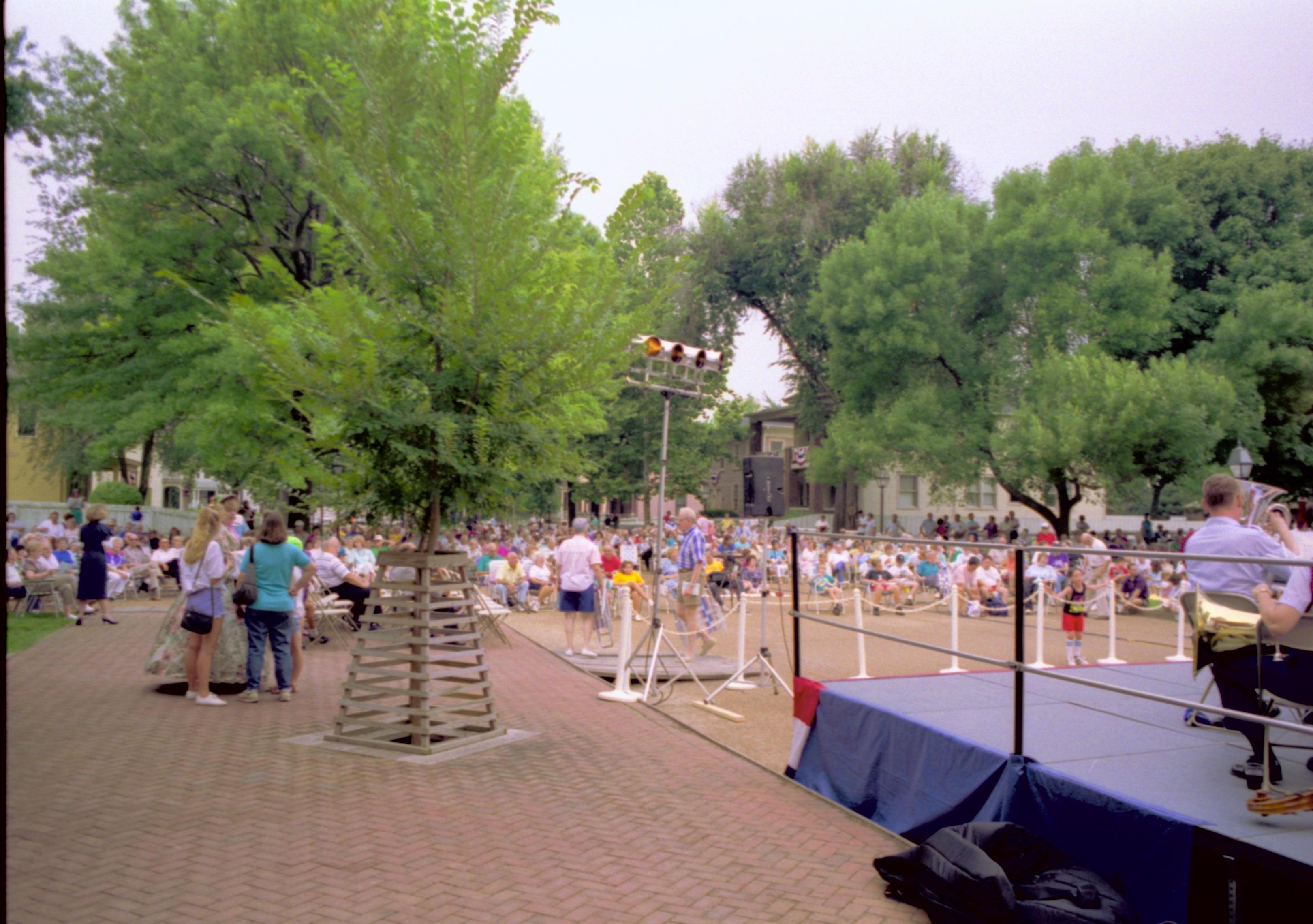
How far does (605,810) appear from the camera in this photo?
6.00 meters

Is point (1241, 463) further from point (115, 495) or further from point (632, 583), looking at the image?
point (115, 495)

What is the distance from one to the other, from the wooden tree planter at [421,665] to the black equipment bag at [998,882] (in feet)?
13.2

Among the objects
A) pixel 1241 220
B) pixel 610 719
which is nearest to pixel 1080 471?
pixel 1241 220

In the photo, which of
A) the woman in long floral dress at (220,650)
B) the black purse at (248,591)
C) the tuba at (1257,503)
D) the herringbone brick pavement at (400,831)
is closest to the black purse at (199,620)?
the black purse at (248,591)

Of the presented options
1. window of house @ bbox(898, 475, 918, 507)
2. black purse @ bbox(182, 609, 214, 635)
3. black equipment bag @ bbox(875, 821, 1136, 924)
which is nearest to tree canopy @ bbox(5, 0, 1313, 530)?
black purse @ bbox(182, 609, 214, 635)

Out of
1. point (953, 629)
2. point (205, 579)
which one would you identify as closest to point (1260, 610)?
point (953, 629)

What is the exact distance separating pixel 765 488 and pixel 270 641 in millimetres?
6223

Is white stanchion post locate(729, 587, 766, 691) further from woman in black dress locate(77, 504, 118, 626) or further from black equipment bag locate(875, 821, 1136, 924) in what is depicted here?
woman in black dress locate(77, 504, 118, 626)

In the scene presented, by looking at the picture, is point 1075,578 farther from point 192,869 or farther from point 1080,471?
point 1080,471

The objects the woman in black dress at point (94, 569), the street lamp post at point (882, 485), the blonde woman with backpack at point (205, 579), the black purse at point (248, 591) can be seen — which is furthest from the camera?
the street lamp post at point (882, 485)

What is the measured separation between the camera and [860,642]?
785cm

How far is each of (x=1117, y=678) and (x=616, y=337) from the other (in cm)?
427

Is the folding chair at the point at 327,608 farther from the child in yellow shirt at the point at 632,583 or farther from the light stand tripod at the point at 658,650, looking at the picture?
the light stand tripod at the point at 658,650

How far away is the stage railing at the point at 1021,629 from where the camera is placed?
147 inches
